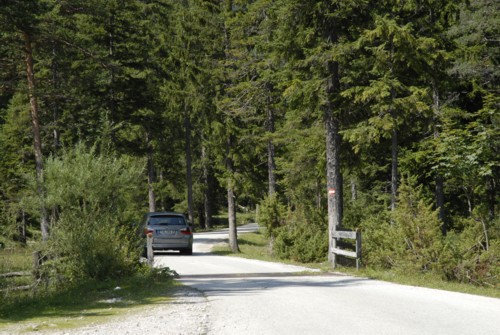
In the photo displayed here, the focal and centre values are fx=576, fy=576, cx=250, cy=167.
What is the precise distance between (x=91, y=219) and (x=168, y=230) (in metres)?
10.5

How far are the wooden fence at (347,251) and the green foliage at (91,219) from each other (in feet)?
20.0

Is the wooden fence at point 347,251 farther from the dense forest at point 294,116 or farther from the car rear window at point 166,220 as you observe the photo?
the car rear window at point 166,220

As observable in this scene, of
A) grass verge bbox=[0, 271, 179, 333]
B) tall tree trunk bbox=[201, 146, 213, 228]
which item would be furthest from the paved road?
tall tree trunk bbox=[201, 146, 213, 228]

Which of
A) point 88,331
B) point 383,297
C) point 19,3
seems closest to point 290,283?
point 383,297

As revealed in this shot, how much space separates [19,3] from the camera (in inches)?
789


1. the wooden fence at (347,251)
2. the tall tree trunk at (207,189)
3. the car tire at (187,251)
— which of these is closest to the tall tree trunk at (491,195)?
the wooden fence at (347,251)

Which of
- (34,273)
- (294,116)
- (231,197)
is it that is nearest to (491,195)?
(294,116)

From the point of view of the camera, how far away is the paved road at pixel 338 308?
25.9ft

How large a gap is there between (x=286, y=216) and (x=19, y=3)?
13.4m

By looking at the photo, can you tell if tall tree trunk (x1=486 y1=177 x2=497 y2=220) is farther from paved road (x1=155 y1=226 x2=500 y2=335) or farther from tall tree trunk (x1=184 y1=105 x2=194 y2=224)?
tall tree trunk (x1=184 y1=105 x2=194 y2=224)

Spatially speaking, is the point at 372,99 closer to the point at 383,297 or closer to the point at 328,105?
the point at 328,105

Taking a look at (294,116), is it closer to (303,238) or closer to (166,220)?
(303,238)

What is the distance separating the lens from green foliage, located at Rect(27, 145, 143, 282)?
14086 millimetres

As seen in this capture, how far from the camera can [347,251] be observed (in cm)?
1717
